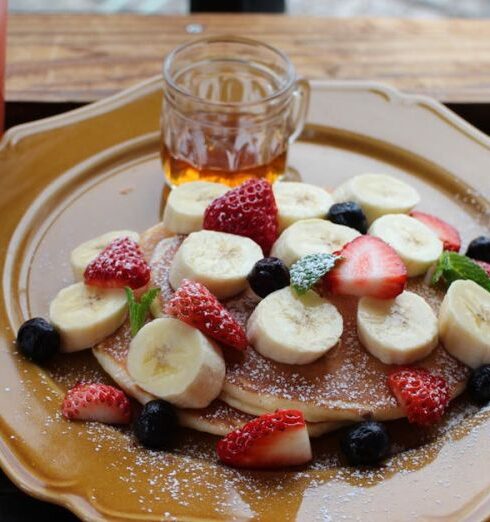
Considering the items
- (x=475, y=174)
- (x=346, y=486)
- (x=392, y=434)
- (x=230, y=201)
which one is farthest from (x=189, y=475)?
(x=475, y=174)

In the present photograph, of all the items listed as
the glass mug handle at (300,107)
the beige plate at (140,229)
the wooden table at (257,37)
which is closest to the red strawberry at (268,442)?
the beige plate at (140,229)

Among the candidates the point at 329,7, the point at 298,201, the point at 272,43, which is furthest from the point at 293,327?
the point at 329,7

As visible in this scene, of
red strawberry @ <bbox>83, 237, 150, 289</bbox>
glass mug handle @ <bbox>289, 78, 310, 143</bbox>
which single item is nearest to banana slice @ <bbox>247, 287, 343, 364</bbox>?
red strawberry @ <bbox>83, 237, 150, 289</bbox>

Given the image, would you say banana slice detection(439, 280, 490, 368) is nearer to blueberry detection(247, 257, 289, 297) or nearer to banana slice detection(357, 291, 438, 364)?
banana slice detection(357, 291, 438, 364)

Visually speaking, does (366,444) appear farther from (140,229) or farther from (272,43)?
(272,43)

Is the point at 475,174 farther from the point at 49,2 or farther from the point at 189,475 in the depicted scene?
the point at 49,2

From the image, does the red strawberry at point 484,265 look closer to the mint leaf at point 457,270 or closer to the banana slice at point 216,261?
the mint leaf at point 457,270

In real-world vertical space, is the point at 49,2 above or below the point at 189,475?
below
